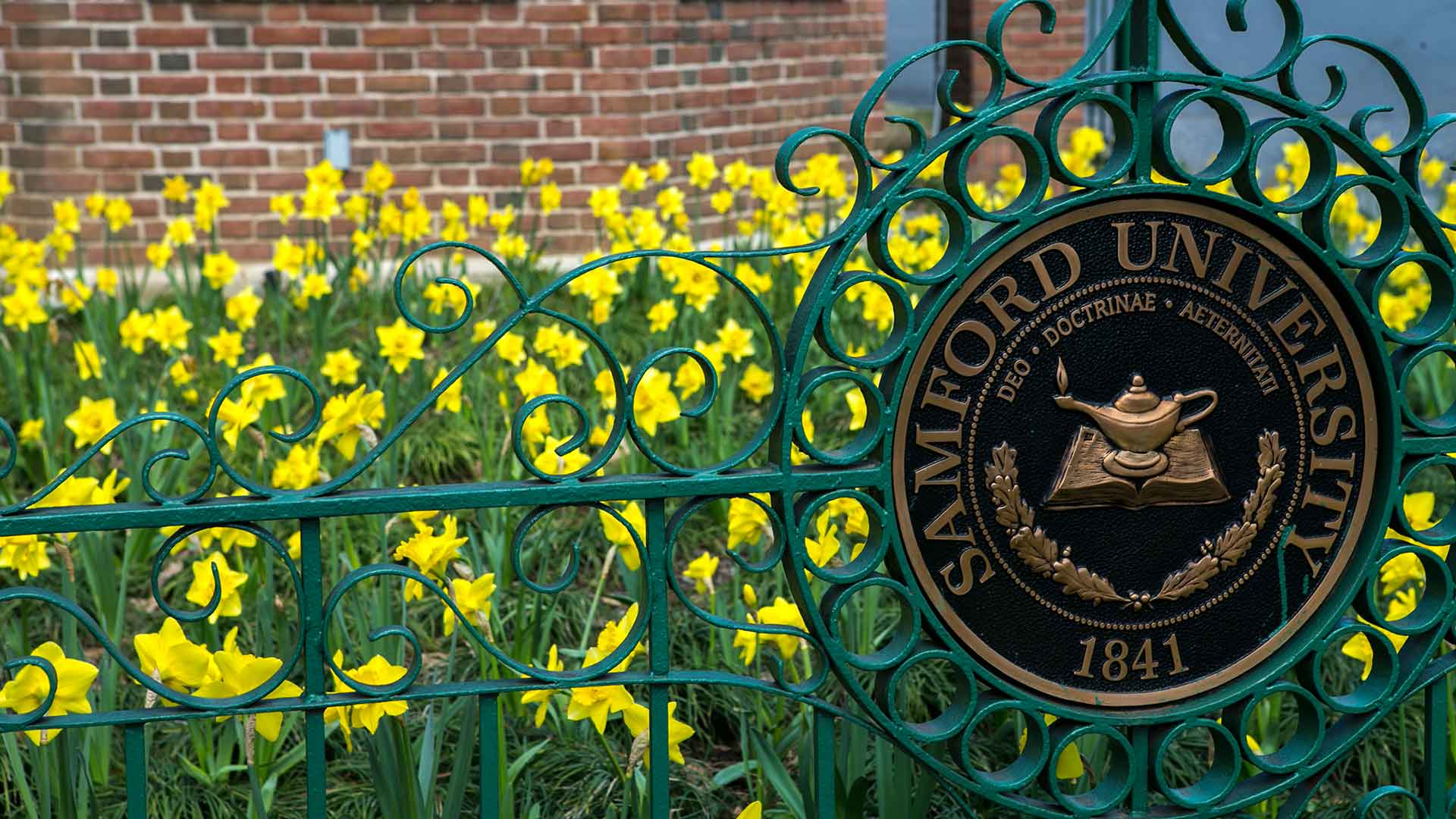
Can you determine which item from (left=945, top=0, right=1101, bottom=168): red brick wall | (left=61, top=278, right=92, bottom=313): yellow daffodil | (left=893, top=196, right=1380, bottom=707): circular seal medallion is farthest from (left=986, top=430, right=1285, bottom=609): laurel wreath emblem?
(left=945, top=0, right=1101, bottom=168): red brick wall

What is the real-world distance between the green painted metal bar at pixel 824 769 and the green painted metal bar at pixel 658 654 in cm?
20

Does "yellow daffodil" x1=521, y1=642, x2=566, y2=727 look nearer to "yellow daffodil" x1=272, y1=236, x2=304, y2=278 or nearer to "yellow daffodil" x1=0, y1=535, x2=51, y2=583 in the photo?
"yellow daffodil" x1=0, y1=535, x2=51, y2=583

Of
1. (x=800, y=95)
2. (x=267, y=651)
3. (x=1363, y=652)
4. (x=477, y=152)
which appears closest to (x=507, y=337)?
(x=267, y=651)

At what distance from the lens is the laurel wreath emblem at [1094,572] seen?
2.04 m

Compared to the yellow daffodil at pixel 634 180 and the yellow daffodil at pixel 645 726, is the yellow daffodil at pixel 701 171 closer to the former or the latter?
the yellow daffodil at pixel 634 180

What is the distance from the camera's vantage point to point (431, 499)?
189cm

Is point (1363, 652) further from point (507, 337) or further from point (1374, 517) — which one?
point (507, 337)

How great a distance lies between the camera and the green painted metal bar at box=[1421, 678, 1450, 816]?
2.27 metres

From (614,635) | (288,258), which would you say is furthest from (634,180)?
(614,635)

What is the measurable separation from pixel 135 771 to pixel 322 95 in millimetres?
5320

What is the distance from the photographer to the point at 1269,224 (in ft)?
6.86

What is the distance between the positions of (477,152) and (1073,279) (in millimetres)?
5311

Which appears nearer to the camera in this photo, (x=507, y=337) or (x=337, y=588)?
(x=337, y=588)

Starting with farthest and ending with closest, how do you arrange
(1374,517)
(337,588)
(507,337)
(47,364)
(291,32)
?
(291,32)
(47,364)
(507,337)
(1374,517)
(337,588)
